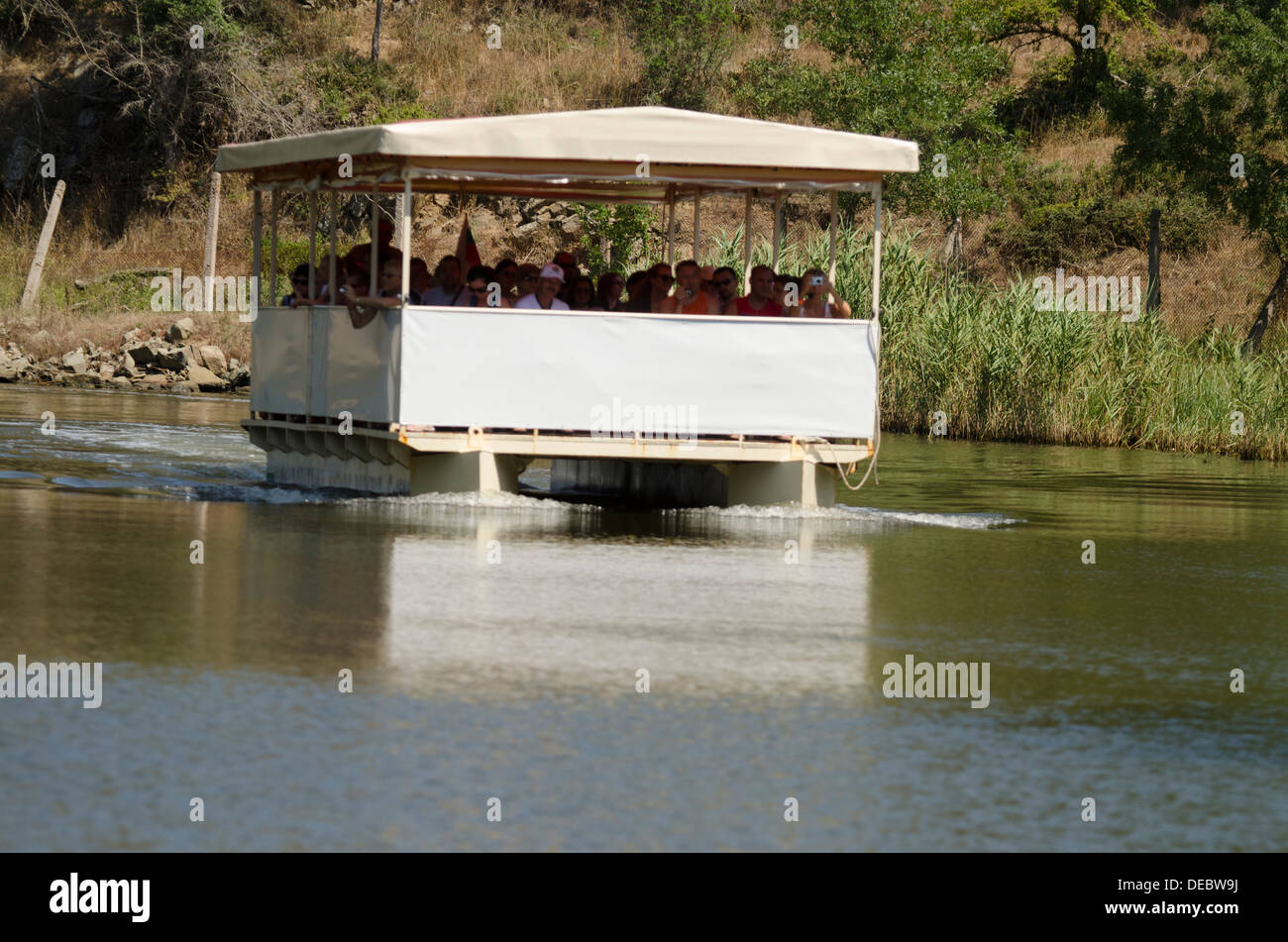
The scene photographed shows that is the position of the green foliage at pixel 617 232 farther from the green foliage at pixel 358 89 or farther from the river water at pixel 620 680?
the river water at pixel 620 680

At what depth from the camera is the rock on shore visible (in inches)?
1578

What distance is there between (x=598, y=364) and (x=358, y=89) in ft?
129

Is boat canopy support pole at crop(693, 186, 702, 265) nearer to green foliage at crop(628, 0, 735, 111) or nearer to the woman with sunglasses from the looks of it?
the woman with sunglasses

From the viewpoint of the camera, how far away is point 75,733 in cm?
815

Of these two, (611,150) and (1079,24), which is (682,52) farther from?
(611,150)

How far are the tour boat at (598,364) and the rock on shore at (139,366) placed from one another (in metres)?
21.7

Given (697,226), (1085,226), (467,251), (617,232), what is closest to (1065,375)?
(697,226)

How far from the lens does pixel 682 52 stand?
56.7 metres

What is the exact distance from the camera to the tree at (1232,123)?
121 ft

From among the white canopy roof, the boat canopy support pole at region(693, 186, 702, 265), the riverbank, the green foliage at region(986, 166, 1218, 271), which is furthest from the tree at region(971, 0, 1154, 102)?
the white canopy roof

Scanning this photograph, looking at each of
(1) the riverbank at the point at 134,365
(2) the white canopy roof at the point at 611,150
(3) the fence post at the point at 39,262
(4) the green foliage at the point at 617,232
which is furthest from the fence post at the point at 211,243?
(2) the white canopy roof at the point at 611,150

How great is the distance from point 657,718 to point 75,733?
2.41 meters

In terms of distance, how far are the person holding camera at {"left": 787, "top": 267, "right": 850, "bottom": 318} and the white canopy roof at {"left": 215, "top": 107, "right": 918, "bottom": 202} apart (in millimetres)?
1066

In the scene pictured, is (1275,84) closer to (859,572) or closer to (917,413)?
(917,413)
